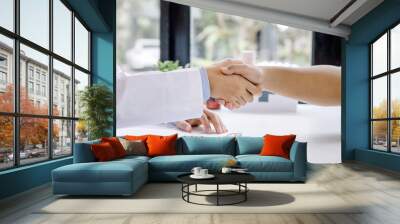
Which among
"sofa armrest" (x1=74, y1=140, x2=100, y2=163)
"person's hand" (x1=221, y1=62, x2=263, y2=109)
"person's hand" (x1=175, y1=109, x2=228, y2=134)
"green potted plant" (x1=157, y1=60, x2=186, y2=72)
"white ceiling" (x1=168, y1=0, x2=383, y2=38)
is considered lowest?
"sofa armrest" (x1=74, y1=140, x2=100, y2=163)

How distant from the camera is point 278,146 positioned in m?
6.62

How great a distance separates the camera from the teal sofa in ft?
16.4

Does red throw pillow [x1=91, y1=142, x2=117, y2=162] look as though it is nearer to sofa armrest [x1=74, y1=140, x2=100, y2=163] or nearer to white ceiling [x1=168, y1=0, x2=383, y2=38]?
sofa armrest [x1=74, y1=140, x2=100, y2=163]

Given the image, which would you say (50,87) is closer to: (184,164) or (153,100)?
(184,164)

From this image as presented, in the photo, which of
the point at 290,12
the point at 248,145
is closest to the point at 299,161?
the point at 248,145

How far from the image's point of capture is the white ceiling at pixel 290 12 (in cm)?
825

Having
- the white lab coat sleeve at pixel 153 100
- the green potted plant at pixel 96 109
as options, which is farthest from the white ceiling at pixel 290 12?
the green potted plant at pixel 96 109

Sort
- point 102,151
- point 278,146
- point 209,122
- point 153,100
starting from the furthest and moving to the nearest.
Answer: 1. point 209,122
2. point 153,100
3. point 278,146
4. point 102,151

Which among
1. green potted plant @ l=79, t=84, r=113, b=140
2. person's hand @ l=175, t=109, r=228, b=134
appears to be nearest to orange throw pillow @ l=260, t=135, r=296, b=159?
person's hand @ l=175, t=109, r=228, b=134

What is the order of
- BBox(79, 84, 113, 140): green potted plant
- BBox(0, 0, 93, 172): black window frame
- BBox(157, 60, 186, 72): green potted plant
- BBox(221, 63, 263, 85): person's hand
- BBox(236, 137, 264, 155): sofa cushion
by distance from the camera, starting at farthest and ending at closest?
BBox(157, 60, 186, 72): green potted plant
BBox(221, 63, 263, 85): person's hand
BBox(79, 84, 113, 140): green potted plant
BBox(236, 137, 264, 155): sofa cushion
BBox(0, 0, 93, 172): black window frame

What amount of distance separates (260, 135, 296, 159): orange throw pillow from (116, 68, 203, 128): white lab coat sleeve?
285cm

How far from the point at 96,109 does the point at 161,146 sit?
171 cm

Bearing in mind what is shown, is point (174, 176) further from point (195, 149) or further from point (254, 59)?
point (254, 59)

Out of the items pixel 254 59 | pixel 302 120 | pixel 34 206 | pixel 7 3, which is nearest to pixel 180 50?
pixel 254 59
